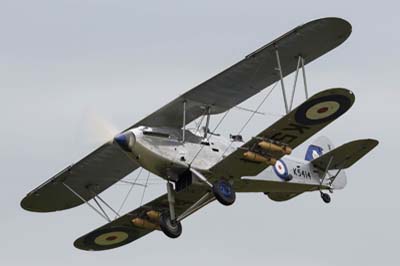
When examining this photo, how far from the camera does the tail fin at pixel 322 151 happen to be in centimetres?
3100

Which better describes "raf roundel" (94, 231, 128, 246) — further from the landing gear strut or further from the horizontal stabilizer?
the horizontal stabilizer

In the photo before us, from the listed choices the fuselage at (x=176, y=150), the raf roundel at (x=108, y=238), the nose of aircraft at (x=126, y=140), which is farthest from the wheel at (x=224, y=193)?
the raf roundel at (x=108, y=238)

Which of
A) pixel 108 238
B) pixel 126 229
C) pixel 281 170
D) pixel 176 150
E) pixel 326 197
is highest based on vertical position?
pixel 176 150

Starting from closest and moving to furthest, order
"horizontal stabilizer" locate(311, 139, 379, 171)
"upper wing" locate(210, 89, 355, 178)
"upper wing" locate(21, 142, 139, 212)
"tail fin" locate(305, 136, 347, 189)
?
"upper wing" locate(210, 89, 355, 178) < "horizontal stabilizer" locate(311, 139, 379, 171) < "upper wing" locate(21, 142, 139, 212) < "tail fin" locate(305, 136, 347, 189)

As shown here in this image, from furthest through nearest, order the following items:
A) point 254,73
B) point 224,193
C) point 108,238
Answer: point 108,238
point 254,73
point 224,193

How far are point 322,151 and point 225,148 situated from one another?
503 cm

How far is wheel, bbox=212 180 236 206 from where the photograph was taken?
2691cm

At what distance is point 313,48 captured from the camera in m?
27.0

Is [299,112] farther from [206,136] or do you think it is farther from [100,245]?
[100,245]

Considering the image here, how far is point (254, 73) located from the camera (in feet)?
89.4

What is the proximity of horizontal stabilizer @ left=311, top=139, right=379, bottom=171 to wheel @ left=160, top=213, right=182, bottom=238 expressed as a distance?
382 centimetres

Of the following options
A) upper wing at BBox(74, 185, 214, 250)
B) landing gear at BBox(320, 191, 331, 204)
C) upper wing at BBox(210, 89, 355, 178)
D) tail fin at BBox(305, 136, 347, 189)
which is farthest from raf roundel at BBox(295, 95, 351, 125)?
tail fin at BBox(305, 136, 347, 189)

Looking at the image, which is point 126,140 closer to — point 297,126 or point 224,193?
point 224,193

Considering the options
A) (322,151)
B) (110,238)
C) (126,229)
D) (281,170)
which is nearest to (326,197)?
(281,170)
